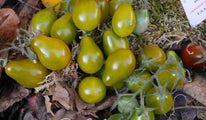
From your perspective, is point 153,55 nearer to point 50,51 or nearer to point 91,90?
point 91,90

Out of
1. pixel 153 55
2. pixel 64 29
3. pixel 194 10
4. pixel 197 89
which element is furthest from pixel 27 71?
pixel 194 10

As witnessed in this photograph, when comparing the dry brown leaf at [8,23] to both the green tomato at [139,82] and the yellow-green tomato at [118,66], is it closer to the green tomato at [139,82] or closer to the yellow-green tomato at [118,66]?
the yellow-green tomato at [118,66]

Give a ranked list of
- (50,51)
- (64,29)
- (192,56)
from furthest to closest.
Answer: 1. (192,56)
2. (64,29)
3. (50,51)

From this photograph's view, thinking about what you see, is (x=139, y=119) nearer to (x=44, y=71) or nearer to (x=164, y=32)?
(x=44, y=71)

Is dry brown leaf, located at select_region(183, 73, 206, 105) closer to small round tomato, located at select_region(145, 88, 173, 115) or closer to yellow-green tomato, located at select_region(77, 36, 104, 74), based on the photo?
small round tomato, located at select_region(145, 88, 173, 115)

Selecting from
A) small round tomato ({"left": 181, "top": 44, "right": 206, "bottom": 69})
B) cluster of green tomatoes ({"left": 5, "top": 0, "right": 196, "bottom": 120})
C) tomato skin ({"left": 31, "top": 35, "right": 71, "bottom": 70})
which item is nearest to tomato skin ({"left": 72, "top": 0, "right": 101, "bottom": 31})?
cluster of green tomatoes ({"left": 5, "top": 0, "right": 196, "bottom": 120})
